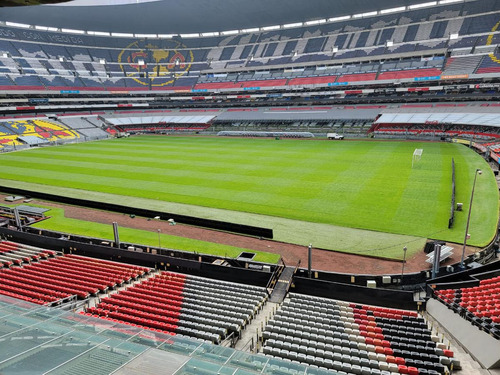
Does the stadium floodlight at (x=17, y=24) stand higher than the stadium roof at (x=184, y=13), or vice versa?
the stadium roof at (x=184, y=13)

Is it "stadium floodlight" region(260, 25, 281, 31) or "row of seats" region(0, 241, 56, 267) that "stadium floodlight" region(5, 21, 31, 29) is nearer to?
"stadium floodlight" region(260, 25, 281, 31)

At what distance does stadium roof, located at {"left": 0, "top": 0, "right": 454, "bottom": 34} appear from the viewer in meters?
71.3

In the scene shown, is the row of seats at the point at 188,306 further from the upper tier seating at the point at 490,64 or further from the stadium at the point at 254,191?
the upper tier seating at the point at 490,64

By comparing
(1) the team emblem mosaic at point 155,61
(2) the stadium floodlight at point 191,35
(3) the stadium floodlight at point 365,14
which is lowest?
(1) the team emblem mosaic at point 155,61

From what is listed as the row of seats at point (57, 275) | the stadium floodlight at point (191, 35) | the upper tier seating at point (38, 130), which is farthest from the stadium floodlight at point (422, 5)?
the row of seats at point (57, 275)

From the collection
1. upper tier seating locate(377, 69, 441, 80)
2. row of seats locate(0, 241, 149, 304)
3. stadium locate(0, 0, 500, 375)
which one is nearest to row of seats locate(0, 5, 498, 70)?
stadium locate(0, 0, 500, 375)

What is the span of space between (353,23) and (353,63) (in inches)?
479

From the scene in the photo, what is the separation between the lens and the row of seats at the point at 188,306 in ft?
38.4

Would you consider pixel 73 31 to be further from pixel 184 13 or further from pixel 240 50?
pixel 240 50

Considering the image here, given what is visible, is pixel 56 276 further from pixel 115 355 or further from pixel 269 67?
pixel 269 67

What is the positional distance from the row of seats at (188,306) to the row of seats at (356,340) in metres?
1.49

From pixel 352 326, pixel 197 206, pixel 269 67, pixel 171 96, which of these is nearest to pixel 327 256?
pixel 352 326

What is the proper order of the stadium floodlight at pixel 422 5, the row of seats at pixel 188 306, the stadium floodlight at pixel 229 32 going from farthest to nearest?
A: the stadium floodlight at pixel 229 32 → the stadium floodlight at pixel 422 5 → the row of seats at pixel 188 306

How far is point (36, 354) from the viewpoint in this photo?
5902 millimetres
